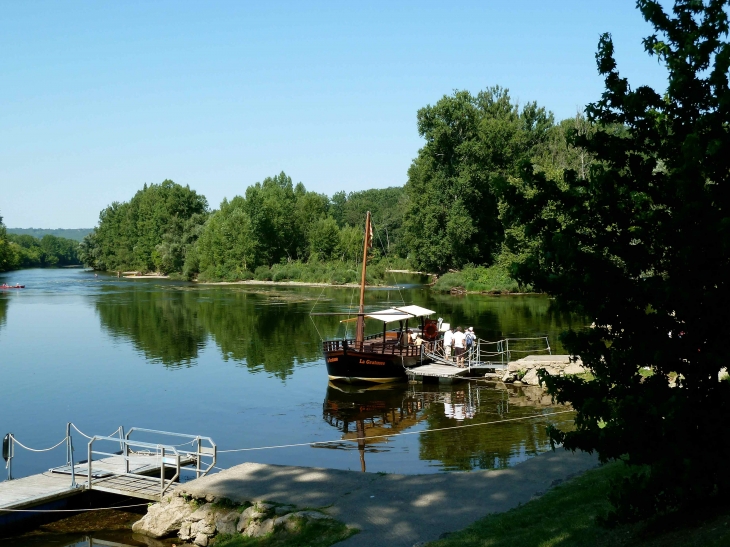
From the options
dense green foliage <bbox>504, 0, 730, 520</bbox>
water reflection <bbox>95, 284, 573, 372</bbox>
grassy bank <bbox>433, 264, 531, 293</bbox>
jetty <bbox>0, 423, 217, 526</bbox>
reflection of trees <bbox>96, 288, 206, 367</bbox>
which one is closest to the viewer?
dense green foliage <bbox>504, 0, 730, 520</bbox>

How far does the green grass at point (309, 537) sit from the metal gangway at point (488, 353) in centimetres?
2169

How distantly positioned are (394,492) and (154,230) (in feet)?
434

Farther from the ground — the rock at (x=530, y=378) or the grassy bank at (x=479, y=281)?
the grassy bank at (x=479, y=281)

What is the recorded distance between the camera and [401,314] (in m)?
36.5

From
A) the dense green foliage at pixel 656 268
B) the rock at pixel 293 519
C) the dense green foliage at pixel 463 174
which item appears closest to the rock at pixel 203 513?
the rock at pixel 293 519

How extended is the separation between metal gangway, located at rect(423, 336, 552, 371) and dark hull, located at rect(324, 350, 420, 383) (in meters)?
2.86

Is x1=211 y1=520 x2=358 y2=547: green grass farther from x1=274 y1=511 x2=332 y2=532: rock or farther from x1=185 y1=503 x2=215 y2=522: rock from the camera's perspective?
x1=185 y1=503 x2=215 y2=522: rock

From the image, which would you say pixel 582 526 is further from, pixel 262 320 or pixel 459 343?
pixel 262 320

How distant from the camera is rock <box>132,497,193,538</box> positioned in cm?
1536

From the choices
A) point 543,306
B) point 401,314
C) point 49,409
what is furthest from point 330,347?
point 543,306

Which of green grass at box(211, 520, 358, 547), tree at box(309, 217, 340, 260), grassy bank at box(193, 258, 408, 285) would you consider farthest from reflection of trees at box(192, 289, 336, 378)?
tree at box(309, 217, 340, 260)

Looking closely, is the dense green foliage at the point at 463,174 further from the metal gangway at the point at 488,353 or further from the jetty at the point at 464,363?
the jetty at the point at 464,363

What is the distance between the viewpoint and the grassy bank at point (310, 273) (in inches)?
3900

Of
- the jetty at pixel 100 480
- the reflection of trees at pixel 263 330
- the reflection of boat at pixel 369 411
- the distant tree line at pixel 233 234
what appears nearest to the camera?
the jetty at pixel 100 480
